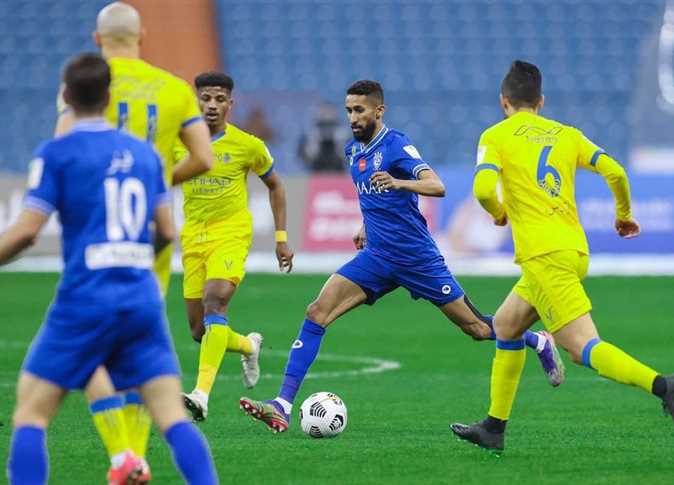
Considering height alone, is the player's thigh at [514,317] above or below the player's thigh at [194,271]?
below

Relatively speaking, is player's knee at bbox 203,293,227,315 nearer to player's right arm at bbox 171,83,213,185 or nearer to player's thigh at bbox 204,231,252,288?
player's thigh at bbox 204,231,252,288

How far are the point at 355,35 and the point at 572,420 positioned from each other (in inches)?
826

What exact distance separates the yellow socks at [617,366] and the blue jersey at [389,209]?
2217 millimetres

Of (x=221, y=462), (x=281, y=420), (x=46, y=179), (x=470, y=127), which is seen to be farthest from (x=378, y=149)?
(x=470, y=127)

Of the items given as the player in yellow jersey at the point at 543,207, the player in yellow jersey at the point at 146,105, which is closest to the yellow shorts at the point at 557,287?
the player in yellow jersey at the point at 543,207

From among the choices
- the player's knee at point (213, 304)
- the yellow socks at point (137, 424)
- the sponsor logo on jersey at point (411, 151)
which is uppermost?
the sponsor logo on jersey at point (411, 151)

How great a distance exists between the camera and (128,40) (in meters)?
6.61

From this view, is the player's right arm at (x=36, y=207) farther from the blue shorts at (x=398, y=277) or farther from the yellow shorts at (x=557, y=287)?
the blue shorts at (x=398, y=277)

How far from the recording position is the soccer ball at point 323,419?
8.59 metres

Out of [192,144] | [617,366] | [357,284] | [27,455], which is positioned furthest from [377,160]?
[27,455]

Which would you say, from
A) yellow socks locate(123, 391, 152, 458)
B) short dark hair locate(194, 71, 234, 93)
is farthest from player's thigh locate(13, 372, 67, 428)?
short dark hair locate(194, 71, 234, 93)

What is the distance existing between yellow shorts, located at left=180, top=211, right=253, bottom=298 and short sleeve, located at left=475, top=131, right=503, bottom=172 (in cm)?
289

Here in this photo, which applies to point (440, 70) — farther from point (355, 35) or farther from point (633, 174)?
point (633, 174)

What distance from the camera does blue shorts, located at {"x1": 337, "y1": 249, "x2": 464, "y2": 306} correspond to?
9.33 metres
